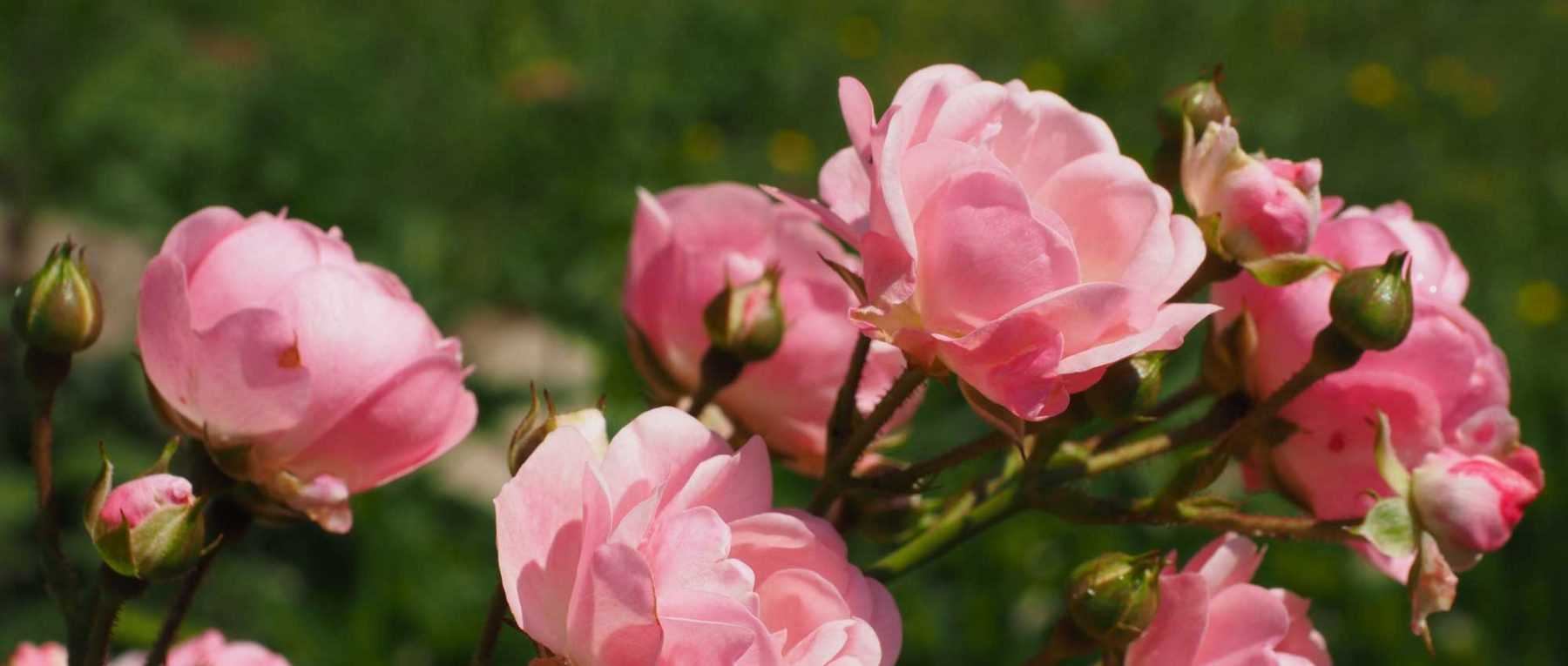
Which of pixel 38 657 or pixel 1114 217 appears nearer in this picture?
pixel 1114 217

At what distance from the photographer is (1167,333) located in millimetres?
508

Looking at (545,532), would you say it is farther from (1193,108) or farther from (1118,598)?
(1193,108)

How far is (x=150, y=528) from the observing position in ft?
1.83

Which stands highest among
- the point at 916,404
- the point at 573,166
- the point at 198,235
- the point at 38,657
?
the point at 198,235

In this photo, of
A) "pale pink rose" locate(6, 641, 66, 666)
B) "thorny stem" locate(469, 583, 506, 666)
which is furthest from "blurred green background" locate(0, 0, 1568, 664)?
"thorny stem" locate(469, 583, 506, 666)

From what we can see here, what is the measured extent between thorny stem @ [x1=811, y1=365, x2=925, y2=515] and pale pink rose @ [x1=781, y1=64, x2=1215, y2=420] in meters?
0.02

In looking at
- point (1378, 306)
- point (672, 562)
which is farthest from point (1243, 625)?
point (672, 562)

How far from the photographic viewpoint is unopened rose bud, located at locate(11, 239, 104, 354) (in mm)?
633

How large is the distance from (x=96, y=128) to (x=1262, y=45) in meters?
3.01

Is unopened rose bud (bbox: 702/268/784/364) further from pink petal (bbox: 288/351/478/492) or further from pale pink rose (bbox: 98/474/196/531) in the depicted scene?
pale pink rose (bbox: 98/474/196/531)

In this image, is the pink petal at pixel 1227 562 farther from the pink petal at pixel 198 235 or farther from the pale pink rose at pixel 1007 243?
the pink petal at pixel 198 235

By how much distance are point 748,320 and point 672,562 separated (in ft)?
0.81

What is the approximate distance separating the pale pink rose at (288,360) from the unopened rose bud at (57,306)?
5 cm

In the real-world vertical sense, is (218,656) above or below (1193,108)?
below
